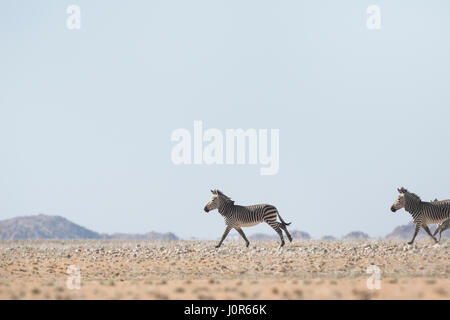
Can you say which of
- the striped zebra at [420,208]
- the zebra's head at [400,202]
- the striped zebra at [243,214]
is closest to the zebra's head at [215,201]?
the striped zebra at [243,214]

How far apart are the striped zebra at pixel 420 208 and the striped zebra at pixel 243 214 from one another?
19.2 feet

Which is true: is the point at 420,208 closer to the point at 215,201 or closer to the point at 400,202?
the point at 400,202

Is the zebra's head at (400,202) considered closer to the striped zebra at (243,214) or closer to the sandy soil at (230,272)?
the sandy soil at (230,272)

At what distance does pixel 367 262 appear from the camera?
2823cm

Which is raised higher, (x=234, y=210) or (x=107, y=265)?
(x=234, y=210)

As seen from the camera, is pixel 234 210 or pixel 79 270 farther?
pixel 234 210

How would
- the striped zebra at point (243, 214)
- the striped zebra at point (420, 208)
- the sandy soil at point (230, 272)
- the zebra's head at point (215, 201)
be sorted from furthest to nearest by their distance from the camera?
the zebra's head at point (215, 201)
the striped zebra at point (243, 214)
the striped zebra at point (420, 208)
the sandy soil at point (230, 272)

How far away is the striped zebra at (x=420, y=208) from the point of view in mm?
32125

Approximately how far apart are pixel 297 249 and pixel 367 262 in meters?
4.49

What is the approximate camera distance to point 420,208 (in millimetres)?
32156
